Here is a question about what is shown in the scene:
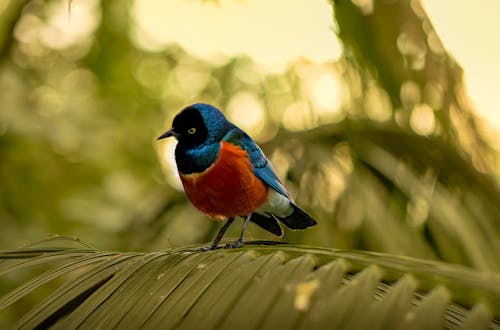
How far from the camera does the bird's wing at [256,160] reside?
2.21 metres

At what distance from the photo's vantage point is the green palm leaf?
1.08 metres

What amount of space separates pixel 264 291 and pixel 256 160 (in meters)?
1.09

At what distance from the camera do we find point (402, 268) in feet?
4.15

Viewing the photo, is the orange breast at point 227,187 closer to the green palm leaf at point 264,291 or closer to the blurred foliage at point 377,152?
the blurred foliage at point 377,152

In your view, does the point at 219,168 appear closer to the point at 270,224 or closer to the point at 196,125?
the point at 196,125

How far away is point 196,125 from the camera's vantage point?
2.10 m

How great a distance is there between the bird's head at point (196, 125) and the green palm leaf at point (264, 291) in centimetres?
57

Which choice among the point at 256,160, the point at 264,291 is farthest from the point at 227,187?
the point at 264,291

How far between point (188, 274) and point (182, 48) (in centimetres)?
556

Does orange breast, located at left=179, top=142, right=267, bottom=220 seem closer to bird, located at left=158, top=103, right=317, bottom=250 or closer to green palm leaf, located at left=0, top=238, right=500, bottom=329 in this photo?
bird, located at left=158, top=103, right=317, bottom=250

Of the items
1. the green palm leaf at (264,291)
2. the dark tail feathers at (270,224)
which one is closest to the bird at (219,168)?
the dark tail feathers at (270,224)

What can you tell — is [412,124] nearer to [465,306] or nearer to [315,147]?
[315,147]

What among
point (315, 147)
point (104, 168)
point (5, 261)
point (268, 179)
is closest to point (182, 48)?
point (104, 168)

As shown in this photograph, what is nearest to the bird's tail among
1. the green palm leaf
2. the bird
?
the bird
